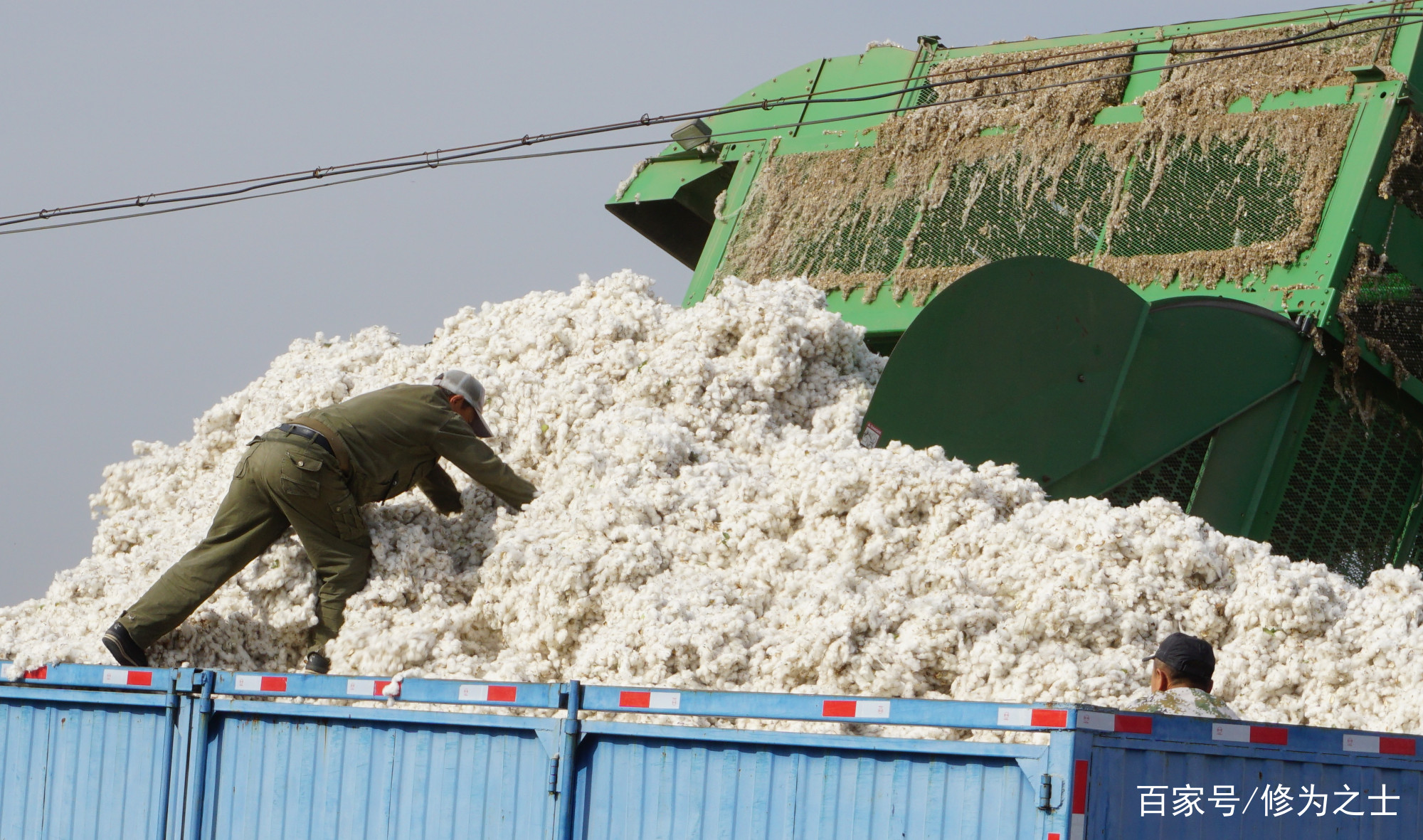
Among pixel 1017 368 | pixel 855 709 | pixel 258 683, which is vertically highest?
pixel 1017 368

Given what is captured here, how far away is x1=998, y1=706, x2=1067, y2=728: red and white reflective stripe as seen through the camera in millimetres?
3035

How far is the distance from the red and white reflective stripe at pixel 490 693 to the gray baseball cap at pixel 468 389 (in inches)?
79.7

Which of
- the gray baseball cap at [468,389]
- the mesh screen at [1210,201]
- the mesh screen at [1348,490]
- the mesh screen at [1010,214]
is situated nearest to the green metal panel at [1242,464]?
the mesh screen at [1348,490]

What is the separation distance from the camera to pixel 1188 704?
3.72m

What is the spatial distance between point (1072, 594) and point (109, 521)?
14.0ft

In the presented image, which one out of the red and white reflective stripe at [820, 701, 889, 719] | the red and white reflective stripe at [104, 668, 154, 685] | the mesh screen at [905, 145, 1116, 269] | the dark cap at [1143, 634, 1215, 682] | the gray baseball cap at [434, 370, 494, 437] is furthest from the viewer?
the mesh screen at [905, 145, 1116, 269]

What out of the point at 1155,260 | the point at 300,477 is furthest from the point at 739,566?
the point at 1155,260

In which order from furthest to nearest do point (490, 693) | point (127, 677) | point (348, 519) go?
point (348, 519)
point (127, 677)
point (490, 693)

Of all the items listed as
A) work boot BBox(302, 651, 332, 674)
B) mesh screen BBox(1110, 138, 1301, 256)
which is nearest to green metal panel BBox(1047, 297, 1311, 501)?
mesh screen BBox(1110, 138, 1301, 256)

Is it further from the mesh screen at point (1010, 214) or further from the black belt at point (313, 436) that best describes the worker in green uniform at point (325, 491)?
the mesh screen at point (1010, 214)

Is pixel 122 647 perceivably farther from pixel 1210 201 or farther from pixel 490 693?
pixel 1210 201

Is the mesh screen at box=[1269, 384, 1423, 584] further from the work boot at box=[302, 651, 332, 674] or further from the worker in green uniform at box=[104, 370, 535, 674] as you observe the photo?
the work boot at box=[302, 651, 332, 674]

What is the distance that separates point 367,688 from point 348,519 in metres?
1.33

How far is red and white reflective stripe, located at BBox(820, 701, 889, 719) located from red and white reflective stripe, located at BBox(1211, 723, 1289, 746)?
0.75 metres
